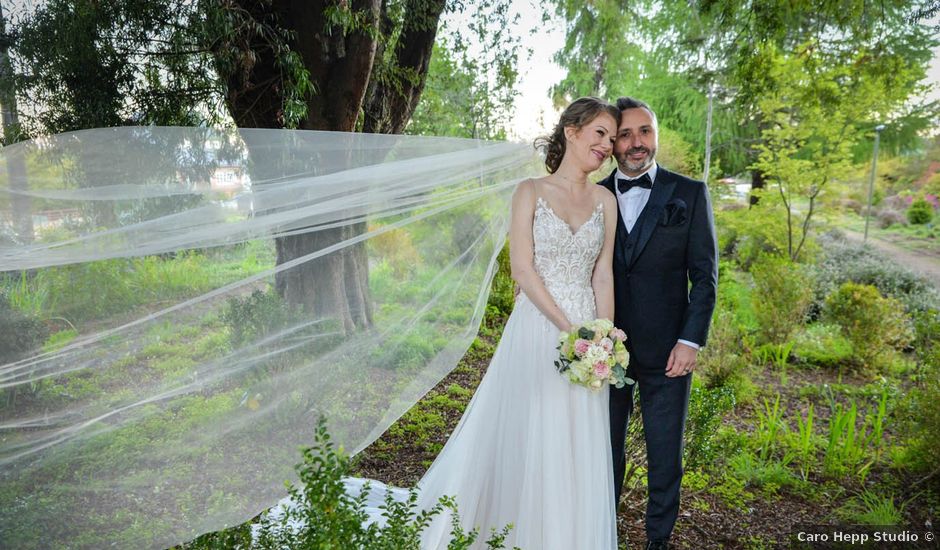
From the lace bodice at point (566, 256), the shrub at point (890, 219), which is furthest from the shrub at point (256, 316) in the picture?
the shrub at point (890, 219)

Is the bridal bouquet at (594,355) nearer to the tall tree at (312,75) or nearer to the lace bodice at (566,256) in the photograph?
the lace bodice at (566,256)

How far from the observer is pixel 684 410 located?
9.03 feet

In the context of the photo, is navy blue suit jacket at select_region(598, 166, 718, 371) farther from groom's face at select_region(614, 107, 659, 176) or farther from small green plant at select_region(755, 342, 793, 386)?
small green plant at select_region(755, 342, 793, 386)

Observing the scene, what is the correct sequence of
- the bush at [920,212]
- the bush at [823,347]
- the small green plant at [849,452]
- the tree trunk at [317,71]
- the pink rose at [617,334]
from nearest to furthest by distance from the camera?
the pink rose at [617,334] < the tree trunk at [317,71] < the small green plant at [849,452] < the bush at [823,347] < the bush at [920,212]

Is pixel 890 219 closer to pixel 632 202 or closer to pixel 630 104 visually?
pixel 632 202

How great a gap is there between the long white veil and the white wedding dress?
0.38 metres

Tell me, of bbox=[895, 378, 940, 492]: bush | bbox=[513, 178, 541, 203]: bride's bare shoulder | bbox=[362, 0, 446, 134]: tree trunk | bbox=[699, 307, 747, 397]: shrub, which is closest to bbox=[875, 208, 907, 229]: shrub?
bbox=[699, 307, 747, 397]: shrub

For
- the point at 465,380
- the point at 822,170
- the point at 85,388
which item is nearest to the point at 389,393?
the point at 85,388

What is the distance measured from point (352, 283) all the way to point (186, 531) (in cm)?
108

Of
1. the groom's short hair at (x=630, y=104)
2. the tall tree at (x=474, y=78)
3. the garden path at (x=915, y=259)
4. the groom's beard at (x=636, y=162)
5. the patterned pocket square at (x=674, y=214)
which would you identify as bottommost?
the garden path at (x=915, y=259)

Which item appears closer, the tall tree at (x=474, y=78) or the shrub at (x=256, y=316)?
the shrub at (x=256, y=316)

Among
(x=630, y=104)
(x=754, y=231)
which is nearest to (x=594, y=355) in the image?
(x=630, y=104)

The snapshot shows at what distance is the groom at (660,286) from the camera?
267 cm

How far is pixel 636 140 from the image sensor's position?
2.68 meters
